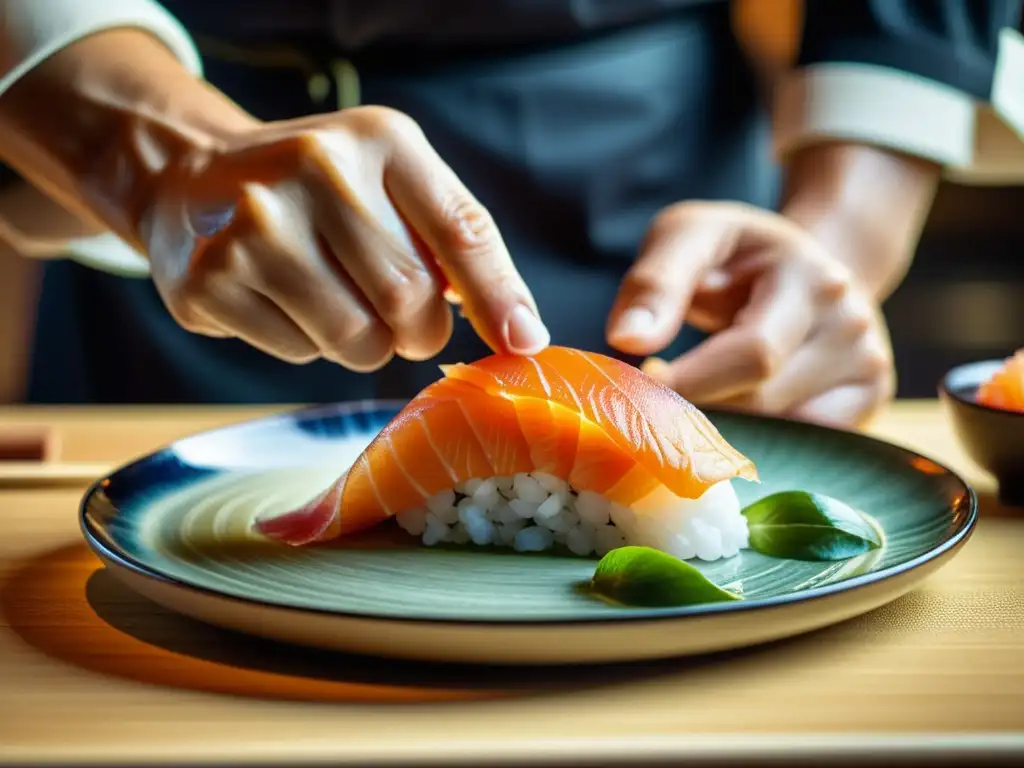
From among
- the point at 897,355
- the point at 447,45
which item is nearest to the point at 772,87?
the point at 447,45

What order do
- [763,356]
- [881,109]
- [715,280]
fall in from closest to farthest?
[763,356], [715,280], [881,109]

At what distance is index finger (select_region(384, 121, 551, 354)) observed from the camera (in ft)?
3.74

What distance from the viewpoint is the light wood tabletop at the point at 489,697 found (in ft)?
2.35

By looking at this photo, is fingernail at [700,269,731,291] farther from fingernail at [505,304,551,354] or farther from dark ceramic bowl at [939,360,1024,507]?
fingernail at [505,304,551,354]

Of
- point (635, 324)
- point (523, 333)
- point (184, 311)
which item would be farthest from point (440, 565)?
point (635, 324)

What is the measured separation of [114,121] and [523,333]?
1.77ft

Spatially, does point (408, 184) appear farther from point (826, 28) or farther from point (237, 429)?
point (826, 28)

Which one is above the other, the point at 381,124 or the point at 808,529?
the point at 381,124

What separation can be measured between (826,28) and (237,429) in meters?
1.20

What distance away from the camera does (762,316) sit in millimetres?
1659

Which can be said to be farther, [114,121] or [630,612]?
[114,121]

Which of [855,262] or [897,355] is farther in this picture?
[897,355]

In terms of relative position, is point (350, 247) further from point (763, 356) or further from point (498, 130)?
point (498, 130)

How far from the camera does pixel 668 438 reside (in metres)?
1.06
